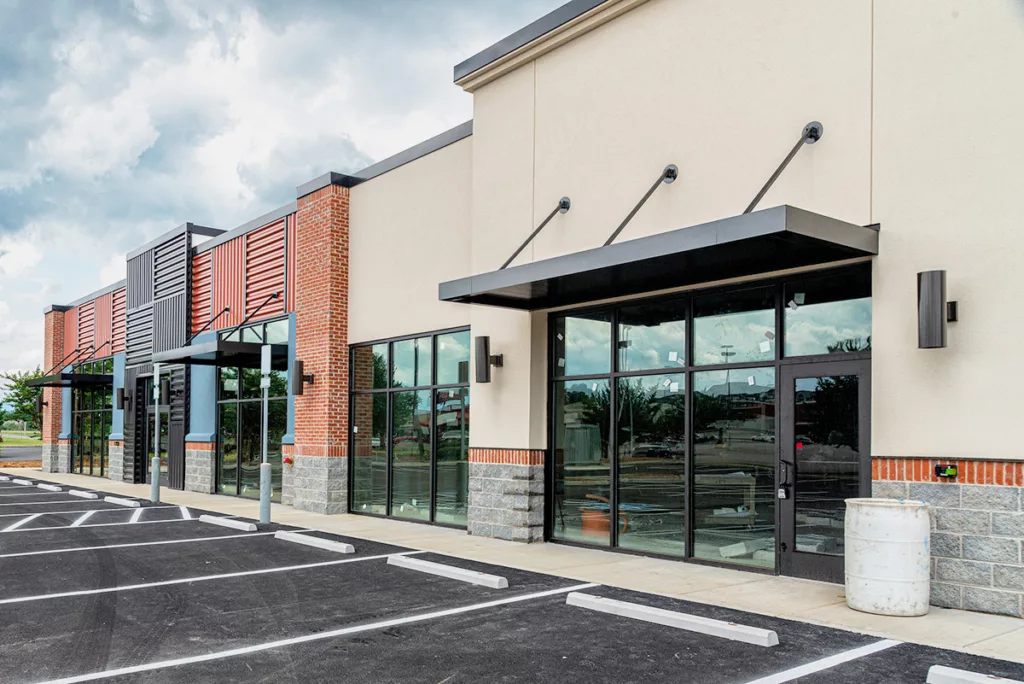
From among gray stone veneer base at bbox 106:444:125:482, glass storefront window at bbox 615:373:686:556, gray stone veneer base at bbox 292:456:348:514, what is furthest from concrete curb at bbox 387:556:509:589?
gray stone veneer base at bbox 106:444:125:482

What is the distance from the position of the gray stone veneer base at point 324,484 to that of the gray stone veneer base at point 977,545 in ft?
34.3

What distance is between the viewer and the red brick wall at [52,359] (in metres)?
30.4

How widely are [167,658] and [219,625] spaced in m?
1.01

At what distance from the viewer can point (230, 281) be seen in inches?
793

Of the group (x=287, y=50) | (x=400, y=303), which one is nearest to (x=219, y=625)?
(x=400, y=303)

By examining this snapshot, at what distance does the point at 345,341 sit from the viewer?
53.1 ft

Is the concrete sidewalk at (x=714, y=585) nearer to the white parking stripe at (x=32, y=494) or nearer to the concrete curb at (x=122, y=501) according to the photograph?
the concrete curb at (x=122, y=501)

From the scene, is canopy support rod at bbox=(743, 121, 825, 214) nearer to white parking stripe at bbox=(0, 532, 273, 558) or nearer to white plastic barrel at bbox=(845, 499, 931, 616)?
white plastic barrel at bbox=(845, 499, 931, 616)

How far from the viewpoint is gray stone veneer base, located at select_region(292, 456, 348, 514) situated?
15.6 metres

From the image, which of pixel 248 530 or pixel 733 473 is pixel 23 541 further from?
pixel 733 473

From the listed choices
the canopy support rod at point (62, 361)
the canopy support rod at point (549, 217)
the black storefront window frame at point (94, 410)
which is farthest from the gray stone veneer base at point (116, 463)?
the canopy support rod at point (549, 217)

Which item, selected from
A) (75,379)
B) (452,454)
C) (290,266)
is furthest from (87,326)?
(452,454)

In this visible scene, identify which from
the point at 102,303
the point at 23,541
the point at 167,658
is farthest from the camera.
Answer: the point at 102,303

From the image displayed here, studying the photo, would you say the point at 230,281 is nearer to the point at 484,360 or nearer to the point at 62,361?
the point at 484,360
